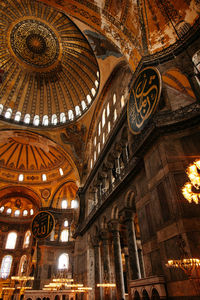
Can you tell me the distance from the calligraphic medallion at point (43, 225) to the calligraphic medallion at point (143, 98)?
527 inches

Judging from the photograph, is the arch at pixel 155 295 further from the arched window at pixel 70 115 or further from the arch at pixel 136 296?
the arched window at pixel 70 115

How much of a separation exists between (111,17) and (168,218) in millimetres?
9069

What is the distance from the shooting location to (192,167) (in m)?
4.47

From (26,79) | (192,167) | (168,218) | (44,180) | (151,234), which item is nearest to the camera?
(192,167)

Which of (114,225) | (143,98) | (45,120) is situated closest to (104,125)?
(143,98)

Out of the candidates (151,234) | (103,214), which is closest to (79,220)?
(103,214)

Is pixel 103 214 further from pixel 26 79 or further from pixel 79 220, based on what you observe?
pixel 26 79

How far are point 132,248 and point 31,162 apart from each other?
53.8 feet

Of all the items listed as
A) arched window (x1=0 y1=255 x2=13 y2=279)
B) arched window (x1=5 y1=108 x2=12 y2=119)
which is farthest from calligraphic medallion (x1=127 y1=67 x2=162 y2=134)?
arched window (x1=0 y1=255 x2=13 y2=279)

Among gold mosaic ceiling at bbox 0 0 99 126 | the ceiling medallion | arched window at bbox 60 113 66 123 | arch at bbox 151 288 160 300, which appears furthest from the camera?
arched window at bbox 60 113 66 123

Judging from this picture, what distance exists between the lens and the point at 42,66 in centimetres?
1752

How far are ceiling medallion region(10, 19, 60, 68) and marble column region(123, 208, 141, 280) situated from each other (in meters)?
13.9

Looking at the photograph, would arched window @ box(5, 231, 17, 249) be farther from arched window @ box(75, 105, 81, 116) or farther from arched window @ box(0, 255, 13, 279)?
arched window @ box(75, 105, 81, 116)

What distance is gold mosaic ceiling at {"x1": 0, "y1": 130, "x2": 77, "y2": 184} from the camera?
2027cm
